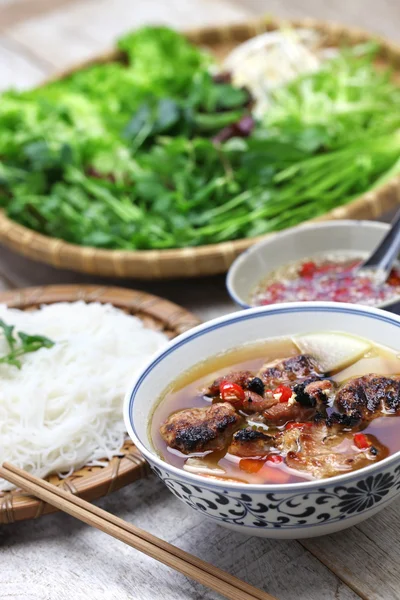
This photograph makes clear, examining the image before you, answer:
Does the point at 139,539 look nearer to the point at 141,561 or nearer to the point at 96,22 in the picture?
the point at 141,561

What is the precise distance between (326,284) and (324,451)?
3.26 ft

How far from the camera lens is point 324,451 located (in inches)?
67.2

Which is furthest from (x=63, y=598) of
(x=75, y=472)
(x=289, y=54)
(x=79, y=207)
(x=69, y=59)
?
(x=69, y=59)

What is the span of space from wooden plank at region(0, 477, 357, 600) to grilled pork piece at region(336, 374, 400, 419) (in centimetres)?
37

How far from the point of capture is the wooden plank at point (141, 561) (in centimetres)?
179

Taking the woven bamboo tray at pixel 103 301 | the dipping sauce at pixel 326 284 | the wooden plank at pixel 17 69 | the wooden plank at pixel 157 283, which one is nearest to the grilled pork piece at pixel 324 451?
the woven bamboo tray at pixel 103 301

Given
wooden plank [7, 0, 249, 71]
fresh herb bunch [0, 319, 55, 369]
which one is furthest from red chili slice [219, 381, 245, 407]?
wooden plank [7, 0, 249, 71]

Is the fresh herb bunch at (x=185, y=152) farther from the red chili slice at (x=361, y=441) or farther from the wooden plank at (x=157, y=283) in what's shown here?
the red chili slice at (x=361, y=441)

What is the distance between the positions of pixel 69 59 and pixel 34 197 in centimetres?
208

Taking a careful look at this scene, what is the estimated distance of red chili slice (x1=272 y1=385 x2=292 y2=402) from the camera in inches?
72.5

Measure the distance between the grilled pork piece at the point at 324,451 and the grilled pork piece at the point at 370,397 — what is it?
0.06 m

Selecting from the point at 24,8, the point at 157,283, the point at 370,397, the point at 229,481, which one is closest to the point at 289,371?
the point at 370,397

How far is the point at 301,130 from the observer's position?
11.8 feet

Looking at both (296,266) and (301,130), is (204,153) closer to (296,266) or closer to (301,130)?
(301,130)
